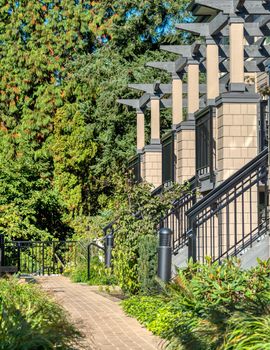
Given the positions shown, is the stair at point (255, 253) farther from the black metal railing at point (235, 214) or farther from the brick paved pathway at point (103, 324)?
the brick paved pathway at point (103, 324)

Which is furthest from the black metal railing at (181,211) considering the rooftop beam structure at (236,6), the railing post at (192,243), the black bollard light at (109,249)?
the railing post at (192,243)

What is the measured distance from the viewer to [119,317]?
15.0m

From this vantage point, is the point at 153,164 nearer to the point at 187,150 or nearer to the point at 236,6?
the point at 187,150

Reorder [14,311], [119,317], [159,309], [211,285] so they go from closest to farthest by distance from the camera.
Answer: [14,311]
[211,285]
[159,309]
[119,317]

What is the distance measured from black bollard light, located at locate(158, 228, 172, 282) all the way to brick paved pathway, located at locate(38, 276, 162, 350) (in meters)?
0.91

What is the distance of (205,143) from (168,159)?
226 inches

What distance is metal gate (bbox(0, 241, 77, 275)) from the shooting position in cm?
3077

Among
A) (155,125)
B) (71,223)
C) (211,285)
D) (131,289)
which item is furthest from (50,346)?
(71,223)

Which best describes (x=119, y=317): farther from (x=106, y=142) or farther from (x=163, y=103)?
(x=106, y=142)

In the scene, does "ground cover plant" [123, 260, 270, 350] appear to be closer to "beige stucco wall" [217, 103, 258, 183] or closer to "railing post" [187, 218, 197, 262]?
"railing post" [187, 218, 197, 262]

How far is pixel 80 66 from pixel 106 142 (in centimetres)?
346

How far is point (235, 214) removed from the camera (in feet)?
49.5

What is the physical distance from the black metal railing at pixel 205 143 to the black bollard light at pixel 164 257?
2788 millimetres

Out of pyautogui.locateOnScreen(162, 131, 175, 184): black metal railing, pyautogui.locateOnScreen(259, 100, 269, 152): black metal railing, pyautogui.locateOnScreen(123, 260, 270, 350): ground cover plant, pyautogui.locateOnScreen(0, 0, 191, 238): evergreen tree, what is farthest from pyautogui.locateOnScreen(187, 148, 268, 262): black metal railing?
pyautogui.locateOnScreen(0, 0, 191, 238): evergreen tree
